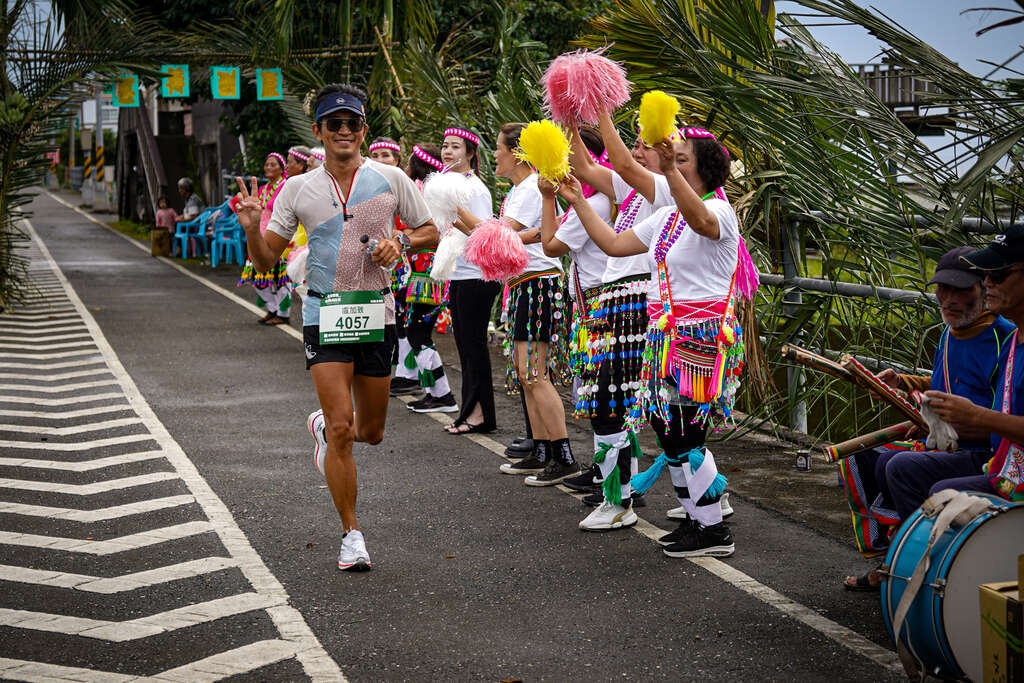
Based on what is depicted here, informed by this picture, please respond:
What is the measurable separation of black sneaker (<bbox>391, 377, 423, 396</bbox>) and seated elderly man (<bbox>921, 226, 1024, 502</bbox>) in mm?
6704

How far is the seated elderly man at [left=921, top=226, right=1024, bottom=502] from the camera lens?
13.5 ft

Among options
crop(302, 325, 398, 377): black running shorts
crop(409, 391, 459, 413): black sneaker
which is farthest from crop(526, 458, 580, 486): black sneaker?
crop(409, 391, 459, 413): black sneaker

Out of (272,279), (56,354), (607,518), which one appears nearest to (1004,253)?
(607,518)

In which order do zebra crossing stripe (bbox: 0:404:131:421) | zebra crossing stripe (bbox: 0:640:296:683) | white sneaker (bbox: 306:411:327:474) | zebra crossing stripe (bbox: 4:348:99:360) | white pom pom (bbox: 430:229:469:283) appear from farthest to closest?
zebra crossing stripe (bbox: 4:348:99:360)
zebra crossing stripe (bbox: 0:404:131:421)
white pom pom (bbox: 430:229:469:283)
white sneaker (bbox: 306:411:327:474)
zebra crossing stripe (bbox: 0:640:296:683)

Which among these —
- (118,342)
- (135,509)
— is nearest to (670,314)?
(135,509)

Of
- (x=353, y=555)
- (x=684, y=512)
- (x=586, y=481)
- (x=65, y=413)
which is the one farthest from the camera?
(x=65, y=413)

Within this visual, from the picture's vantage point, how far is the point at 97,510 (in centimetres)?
681

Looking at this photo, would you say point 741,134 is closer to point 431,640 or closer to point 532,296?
point 532,296

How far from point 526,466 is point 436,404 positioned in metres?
2.40

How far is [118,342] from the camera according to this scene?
13.9m

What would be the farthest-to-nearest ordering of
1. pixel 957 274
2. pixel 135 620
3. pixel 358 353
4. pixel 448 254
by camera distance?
pixel 448 254
pixel 358 353
pixel 135 620
pixel 957 274

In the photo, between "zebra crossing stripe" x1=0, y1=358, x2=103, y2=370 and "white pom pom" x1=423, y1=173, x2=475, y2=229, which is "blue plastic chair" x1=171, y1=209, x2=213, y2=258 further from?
"white pom pom" x1=423, y1=173, x2=475, y2=229

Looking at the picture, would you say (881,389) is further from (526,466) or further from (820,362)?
(526,466)

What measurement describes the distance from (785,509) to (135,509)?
12.1 feet
